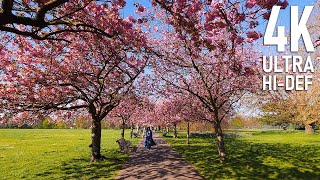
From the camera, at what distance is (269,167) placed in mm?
13203

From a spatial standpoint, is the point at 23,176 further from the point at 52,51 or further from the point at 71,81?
the point at 52,51

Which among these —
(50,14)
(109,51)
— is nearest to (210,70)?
(109,51)

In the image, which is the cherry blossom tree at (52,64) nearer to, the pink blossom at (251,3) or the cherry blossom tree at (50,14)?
the cherry blossom tree at (50,14)

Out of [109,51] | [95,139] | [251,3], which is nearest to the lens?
[251,3]

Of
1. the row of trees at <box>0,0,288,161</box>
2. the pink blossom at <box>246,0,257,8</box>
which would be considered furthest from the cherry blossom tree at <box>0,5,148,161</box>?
the pink blossom at <box>246,0,257,8</box>

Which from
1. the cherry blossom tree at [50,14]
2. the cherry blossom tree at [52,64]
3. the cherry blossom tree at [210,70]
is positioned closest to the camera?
the cherry blossom tree at [50,14]

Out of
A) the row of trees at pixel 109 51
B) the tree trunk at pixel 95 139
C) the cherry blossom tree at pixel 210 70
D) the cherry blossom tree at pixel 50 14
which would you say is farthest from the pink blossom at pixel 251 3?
the tree trunk at pixel 95 139

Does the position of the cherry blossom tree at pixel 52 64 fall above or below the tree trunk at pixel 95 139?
above

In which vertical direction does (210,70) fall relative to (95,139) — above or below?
above

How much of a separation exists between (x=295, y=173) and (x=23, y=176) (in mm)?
11555

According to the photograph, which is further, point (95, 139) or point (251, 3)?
point (95, 139)

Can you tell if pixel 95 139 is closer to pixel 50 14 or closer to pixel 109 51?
pixel 109 51

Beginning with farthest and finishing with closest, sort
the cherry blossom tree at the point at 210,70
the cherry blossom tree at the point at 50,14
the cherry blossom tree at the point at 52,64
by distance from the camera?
the cherry blossom tree at the point at 210,70
the cherry blossom tree at the point at 52,64
the cherry blossom tree at the point at 50,14

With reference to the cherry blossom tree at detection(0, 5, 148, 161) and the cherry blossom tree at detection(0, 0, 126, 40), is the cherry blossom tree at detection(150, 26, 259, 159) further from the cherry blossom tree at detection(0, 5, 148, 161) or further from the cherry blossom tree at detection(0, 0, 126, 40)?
the cherry blossom tree at detection(0, 0, 126, 40)
